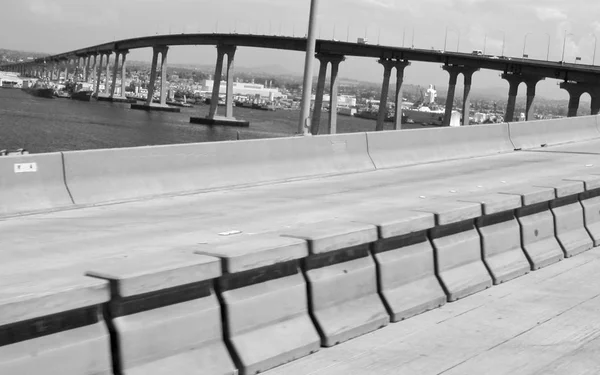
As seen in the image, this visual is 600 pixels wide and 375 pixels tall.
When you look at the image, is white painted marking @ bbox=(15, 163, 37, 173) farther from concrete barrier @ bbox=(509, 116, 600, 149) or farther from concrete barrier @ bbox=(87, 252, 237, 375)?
concrete barrier @ bbox=(509, 116, 600, 149)

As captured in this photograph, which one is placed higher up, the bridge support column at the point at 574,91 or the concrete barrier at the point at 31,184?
the bridge support column at the point at 574,91

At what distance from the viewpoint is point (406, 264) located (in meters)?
8.87

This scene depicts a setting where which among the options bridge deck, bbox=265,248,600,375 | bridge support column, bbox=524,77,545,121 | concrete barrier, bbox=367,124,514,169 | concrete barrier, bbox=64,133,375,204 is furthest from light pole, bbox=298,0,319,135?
bridge support column, bbox=524,77,545,121

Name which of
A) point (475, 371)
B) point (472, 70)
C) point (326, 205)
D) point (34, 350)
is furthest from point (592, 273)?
point (472, 70)

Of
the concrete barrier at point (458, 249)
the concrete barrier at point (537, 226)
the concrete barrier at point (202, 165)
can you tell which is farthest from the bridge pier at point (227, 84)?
the concrete barrier at point (458, 249)

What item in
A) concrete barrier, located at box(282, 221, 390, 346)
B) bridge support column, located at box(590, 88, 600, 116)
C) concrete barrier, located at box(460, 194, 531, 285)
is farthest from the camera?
bridge support column, located at box(590, 88, 600, 116)

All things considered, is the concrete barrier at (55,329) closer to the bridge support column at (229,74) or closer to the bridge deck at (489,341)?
the bridge deck at (489,341)

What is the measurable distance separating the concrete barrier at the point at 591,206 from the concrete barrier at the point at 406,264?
491 centimetres

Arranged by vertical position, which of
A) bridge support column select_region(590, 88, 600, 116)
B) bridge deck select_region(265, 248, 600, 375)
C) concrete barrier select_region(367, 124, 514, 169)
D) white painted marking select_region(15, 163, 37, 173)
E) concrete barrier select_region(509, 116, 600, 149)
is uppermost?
bridge support column select_region(590, 88, 600, 116)

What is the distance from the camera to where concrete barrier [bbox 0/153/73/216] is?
11.9 m

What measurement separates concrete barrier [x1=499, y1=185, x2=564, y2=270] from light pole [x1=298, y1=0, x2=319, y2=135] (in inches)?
284

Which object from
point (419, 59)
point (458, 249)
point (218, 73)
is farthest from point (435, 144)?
point (218, 73)

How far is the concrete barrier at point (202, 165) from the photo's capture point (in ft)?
42.9

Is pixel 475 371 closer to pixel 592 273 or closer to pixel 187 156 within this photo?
pixel 592 273
